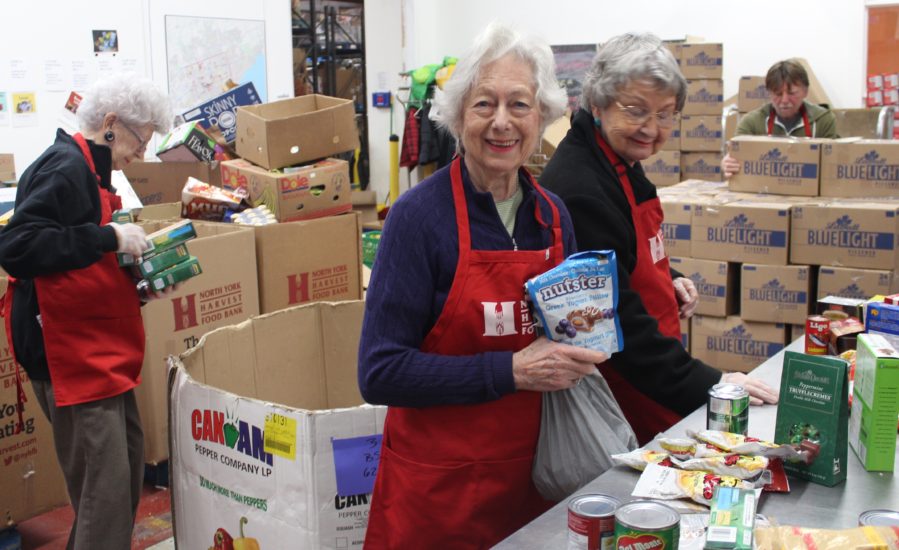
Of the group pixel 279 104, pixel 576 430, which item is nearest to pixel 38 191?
pixel 576 430

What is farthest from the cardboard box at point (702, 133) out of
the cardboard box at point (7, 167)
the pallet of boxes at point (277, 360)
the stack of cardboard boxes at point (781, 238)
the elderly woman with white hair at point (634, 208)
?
the elderly woman with white hair at point (634, 208)

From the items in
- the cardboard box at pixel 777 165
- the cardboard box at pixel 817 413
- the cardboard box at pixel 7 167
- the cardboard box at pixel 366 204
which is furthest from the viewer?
the cardboard box at pixel 366 204

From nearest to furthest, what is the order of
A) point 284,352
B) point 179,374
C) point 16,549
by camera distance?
point 179,374 → point 284,352 → point 16,549

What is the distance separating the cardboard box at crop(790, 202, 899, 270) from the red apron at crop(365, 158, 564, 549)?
2.42 m

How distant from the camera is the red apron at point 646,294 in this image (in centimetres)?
206

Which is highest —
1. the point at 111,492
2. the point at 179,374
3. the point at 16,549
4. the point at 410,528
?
the point at 179,374

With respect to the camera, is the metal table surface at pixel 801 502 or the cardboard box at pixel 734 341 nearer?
the metal table surface at pixel 801 502

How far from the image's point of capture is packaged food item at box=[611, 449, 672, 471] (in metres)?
1.57

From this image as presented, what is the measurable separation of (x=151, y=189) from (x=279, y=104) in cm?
78

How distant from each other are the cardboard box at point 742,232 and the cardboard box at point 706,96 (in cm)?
254

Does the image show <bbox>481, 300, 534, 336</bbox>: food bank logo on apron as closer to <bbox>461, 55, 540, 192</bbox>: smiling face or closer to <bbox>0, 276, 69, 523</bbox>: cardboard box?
<bbox>461, 55, 540, 192</bbox>: smiling face

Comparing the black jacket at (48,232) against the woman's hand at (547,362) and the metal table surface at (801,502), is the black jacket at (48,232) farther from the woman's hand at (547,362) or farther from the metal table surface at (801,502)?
the metal table surface at (801,502)

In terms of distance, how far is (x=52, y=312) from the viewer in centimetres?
244

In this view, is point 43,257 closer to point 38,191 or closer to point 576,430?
point 38,191
